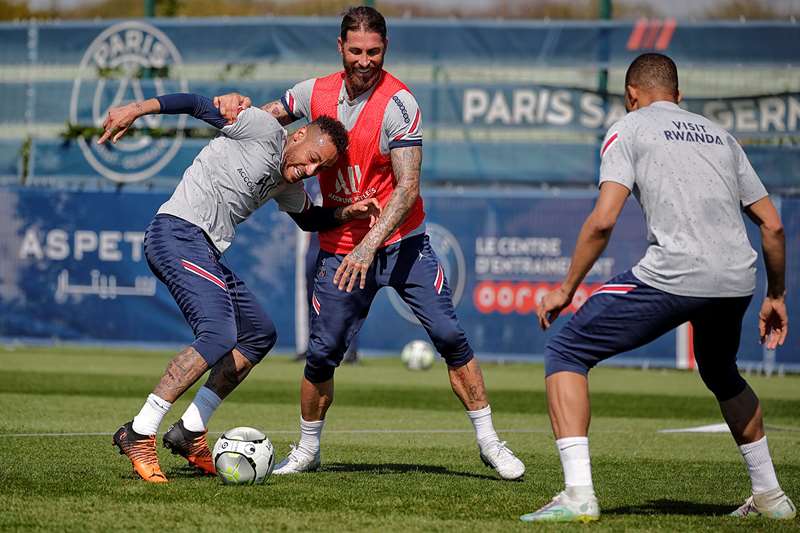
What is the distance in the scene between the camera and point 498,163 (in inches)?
780

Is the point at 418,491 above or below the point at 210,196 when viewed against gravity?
below

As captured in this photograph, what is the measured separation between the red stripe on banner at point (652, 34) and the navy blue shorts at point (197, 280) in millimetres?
13528

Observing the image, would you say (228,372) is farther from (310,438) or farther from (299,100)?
(299,100)

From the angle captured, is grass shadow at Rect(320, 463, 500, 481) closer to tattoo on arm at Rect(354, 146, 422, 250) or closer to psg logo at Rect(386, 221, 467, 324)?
tattoo on arm at Rect(354, 146, 422, 250)

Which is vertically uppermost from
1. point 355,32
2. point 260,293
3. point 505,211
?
point 355,32

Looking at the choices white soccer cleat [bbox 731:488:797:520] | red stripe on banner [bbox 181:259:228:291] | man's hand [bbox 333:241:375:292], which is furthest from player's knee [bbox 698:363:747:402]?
red stripe on banner [bbox 181:259:228:291]

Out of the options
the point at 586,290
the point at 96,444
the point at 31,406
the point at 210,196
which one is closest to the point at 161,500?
the point at 210,196

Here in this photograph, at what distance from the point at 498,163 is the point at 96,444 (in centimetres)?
1223

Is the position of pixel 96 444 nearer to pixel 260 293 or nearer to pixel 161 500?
pixel 161 500

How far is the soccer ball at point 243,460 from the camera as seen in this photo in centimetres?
685

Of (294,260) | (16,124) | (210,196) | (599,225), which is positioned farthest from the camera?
(16,124)

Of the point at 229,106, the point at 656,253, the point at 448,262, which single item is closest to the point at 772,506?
the point at 656,253

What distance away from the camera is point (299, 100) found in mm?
7719

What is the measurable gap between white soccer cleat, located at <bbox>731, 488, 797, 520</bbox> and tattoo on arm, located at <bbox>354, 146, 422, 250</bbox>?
8.06 feet
